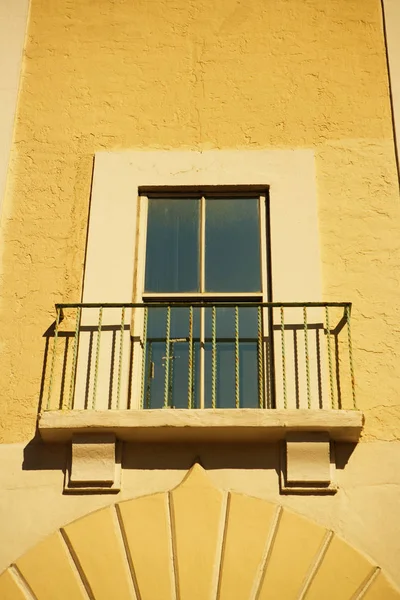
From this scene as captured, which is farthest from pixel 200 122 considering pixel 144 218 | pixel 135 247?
pixel 135 247

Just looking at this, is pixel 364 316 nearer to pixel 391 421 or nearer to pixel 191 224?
A: pixel 391 421

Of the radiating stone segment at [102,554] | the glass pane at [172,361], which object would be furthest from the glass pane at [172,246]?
the radiating stone segment at [102,554]

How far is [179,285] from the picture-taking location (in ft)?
22.7

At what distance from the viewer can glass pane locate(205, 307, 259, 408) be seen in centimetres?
641

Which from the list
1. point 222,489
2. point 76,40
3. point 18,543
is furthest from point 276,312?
point 76,40

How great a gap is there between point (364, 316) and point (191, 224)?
169 cm

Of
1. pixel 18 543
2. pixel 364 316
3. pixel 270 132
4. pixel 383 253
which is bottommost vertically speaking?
pixel 18 543

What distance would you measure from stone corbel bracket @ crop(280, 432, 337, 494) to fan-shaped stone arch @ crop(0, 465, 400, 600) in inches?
9.0

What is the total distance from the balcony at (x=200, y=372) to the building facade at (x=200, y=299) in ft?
0.06

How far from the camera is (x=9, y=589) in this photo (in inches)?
216

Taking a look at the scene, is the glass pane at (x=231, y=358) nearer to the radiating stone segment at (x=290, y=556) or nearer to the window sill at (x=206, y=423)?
the window sill at (x=206, y=423)

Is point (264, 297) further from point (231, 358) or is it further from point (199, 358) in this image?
point (199, 358)

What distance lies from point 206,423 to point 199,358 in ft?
2.76

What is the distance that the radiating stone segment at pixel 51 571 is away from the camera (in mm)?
5406
